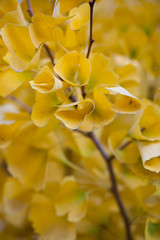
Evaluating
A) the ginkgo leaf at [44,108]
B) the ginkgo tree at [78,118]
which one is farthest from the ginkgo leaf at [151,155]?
the ginkgo leaf at [44,108]

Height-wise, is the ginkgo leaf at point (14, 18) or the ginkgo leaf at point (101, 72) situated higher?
the ginkgo leaf at point (14, 18)

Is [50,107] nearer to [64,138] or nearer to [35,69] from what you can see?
[35,69]

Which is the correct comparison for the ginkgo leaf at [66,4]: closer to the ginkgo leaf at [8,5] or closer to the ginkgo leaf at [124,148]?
the ginkgo leaf at [8,5]

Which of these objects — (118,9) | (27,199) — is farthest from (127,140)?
(118,9)

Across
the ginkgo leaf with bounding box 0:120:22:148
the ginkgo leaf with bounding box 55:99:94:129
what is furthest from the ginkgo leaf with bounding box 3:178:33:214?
the ginkgo leaf with bounding box 55:99:94:129

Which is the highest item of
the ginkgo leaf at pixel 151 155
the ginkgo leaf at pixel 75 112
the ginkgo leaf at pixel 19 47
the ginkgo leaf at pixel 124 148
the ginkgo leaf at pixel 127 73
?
the ginkgo leaf at pixel 19 47

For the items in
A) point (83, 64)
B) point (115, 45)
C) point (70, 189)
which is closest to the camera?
point (83, 64)
